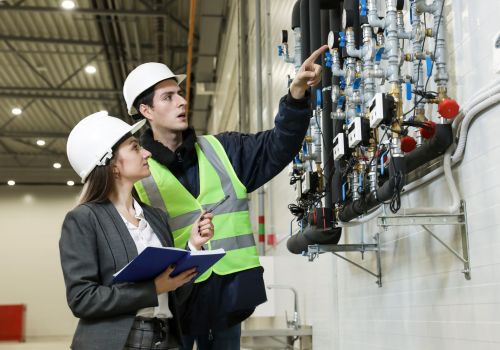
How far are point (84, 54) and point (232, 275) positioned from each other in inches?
349

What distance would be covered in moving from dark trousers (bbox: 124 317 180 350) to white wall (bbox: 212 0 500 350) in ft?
3.03

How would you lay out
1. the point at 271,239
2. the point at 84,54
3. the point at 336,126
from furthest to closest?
1. the point at 84,54
2. the point at 271,239
3. the point at 336,126

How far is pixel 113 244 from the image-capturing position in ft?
5.77

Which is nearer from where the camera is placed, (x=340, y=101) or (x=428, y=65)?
(x=428, y=65)

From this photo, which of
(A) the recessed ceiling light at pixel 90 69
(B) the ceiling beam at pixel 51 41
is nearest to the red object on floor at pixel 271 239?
(B) the ceiling beam at pixel 51 41

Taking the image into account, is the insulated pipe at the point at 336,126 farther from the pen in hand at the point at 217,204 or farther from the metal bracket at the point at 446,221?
the pen in hand at the point at 217,204

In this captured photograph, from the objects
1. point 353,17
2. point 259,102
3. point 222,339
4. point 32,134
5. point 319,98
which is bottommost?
point 222,339

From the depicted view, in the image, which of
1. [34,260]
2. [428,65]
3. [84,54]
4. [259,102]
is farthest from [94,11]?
[34,260]

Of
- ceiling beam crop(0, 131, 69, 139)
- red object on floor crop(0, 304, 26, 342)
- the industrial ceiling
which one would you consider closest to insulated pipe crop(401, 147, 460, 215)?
the industrial ceiling

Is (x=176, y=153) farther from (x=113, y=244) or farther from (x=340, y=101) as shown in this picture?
(x=340, y=101)

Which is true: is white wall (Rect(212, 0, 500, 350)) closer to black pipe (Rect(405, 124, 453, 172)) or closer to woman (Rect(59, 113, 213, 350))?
black pipe (Rect(405, 124, 453, 172))

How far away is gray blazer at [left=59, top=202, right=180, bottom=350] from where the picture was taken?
1655 millimetres

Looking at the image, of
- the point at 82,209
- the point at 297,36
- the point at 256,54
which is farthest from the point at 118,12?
the point at 82,209

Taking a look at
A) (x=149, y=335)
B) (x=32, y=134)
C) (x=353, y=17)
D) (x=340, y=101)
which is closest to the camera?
(x=149, y=335)
